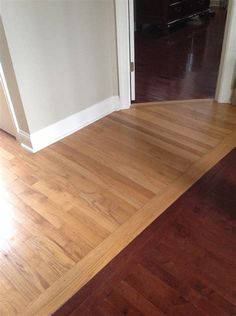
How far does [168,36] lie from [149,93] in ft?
7.33

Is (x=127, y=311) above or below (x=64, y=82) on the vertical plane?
below

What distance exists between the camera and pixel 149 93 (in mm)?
2801

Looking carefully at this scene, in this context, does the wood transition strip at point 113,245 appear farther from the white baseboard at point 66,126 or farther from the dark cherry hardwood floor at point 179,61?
the dark cherry hardwood floor at point 179,61

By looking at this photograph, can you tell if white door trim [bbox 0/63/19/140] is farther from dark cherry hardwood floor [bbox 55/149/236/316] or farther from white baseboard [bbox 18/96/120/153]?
dark cherry hardwood floor [bbox 55/149/236/316]

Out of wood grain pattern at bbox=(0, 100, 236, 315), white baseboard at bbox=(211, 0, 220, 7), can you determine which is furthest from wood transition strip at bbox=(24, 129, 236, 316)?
white baseboard at bbox=(211, 0, 220, 7)

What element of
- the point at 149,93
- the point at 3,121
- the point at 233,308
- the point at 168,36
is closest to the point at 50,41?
the point at 3,121

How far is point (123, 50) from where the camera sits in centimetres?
226

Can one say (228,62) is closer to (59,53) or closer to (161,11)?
(59,53)

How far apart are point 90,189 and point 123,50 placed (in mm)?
1203

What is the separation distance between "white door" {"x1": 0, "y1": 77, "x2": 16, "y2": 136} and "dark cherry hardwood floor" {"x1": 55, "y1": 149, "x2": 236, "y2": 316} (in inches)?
52.7

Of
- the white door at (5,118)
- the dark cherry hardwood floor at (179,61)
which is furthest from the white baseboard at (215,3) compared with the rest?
the white door at (5,118)

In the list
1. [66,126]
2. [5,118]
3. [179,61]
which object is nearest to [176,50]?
[179,61]

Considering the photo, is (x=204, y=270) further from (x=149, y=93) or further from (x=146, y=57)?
(x=146, y=57)

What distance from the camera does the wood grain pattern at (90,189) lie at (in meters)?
1.26
